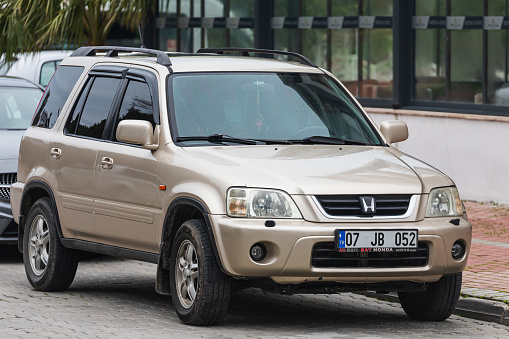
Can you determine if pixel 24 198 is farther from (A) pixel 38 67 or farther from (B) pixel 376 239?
(A) pixel 38 67

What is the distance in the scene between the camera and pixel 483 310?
8641 mm

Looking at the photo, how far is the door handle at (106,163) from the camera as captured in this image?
8.74 metres

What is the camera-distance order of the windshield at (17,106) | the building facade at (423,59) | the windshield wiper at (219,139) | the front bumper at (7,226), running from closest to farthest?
the windshield wiper at (219,139), the front bumper at (7,226), the windshield at (17,106), the building facade at (423,59)

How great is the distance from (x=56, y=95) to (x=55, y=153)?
0.65 meters

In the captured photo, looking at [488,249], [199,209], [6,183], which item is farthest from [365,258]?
[6,183]

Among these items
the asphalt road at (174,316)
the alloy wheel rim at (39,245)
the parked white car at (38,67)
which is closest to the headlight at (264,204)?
the asphalt road at (174,316)

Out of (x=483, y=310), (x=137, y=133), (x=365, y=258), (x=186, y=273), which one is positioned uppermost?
(x=137, y=133)

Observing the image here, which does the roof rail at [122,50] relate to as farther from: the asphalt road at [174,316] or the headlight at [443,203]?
the headlight at [443,203]

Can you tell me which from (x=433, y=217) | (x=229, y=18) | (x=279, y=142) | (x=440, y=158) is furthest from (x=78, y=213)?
(x=229, y=18)

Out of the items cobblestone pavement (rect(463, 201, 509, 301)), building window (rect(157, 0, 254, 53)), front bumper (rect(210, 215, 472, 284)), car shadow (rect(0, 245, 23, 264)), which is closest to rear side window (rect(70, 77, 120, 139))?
front bumper (rect(210, 215, 472, 284))

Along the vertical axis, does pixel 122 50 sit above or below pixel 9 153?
above

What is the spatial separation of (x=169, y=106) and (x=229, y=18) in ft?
40.1

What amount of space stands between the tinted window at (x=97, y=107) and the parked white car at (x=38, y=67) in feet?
28.6

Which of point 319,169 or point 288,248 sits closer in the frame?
point 288,248
